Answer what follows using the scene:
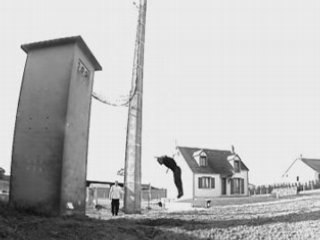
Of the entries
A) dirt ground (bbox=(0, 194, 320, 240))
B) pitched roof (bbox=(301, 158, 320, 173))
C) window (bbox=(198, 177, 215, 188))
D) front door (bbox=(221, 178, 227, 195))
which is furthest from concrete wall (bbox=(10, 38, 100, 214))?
pitched roof (bbox=(301, 158, 320, 173))

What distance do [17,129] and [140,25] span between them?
8668 millimetres

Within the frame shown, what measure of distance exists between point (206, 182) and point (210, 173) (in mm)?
1147

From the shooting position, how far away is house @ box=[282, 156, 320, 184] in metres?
50.5

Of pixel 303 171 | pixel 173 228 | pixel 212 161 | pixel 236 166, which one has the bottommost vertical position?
pixel 173 228

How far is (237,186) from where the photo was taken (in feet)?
136

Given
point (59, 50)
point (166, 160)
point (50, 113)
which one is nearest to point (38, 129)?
point (50, 113)

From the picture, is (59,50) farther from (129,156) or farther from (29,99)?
(129,156)

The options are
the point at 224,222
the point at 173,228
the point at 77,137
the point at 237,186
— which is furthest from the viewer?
the point at 237,186

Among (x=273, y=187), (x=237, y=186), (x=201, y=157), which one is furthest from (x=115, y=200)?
(x=273, y=187)

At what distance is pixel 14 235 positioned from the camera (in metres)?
6.66

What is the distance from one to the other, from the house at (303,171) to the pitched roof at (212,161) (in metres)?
13.2

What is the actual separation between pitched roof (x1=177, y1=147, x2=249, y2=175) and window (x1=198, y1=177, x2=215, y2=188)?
79cm

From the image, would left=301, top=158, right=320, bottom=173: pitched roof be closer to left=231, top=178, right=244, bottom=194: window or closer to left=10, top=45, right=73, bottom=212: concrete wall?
left=231, top=178, right=244, bottom=194: window

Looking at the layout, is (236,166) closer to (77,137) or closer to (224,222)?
(77,137)
